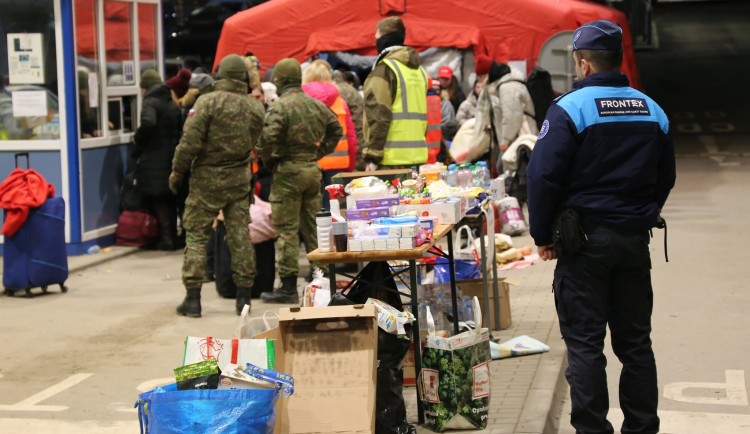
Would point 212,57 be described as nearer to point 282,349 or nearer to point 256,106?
point 256,106

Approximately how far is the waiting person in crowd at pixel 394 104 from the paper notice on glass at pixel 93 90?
14.0 ft

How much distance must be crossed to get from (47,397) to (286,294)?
304 centimetres

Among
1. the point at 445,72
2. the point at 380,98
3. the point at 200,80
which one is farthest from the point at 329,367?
the point at 445,72

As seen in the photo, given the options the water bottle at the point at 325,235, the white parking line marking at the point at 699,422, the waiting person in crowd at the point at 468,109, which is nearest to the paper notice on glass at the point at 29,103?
the waiting person in crowd at the point at 468,109

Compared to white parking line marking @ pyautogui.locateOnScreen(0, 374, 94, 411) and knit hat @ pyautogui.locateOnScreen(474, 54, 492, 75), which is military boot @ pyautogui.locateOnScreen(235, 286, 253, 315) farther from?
knit hat @ pyautogui.locateOnScreen(474, 54, 492, 75)

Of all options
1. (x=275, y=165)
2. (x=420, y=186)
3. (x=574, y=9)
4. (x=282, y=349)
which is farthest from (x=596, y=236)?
(x=574, y=9)

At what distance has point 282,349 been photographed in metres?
5.23

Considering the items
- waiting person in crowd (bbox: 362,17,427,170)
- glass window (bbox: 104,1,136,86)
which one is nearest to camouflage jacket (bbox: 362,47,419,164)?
waiting person in crowd (bbox: 362,17,427,170)

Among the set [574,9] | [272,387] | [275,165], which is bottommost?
[272,387]

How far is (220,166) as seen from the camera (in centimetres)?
868

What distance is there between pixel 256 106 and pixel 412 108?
147 cm

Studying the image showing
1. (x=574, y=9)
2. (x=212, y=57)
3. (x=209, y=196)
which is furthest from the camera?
(x=212, y=57)

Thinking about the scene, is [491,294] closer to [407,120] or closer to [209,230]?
[407,120]

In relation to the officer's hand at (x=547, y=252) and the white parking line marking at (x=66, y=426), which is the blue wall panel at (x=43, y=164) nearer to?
the white parking line marking at (x=66, y=426)
